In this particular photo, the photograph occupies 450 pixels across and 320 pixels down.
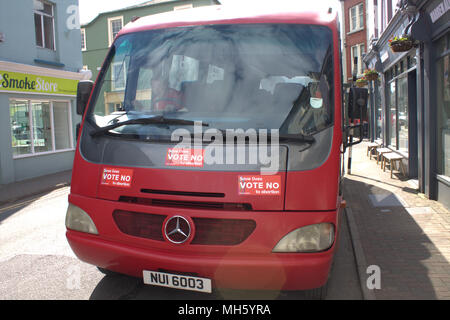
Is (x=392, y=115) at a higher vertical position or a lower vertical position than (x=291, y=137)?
higher

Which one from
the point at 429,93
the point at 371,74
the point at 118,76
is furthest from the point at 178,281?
the point at 371,74

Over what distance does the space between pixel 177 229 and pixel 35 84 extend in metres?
12.3

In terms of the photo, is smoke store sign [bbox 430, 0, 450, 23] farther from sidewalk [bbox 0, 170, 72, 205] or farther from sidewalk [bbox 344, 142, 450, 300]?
sidewalk [bbox 0, 170, 72, 205]

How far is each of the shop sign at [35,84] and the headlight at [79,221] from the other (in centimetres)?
1015

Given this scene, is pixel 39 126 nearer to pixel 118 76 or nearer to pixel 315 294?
pixel 118 76

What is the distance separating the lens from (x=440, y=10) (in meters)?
7.07

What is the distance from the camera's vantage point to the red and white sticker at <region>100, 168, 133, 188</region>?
11.4 feet

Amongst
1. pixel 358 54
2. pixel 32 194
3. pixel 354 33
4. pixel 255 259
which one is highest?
pixel 354 33

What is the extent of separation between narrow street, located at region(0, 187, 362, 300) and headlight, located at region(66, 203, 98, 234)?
30.2 inches

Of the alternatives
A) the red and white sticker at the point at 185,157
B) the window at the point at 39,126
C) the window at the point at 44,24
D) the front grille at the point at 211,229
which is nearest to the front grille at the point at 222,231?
the front grille at the point at 211,229

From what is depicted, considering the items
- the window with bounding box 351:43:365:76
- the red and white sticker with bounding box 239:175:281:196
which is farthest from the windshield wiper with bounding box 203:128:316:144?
the window with bounding box 351:43:365:76

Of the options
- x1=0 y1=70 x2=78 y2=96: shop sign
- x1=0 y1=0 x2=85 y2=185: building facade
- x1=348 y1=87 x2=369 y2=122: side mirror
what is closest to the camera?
x1=348 y1=87 x2=369 y2=122: side mirror
